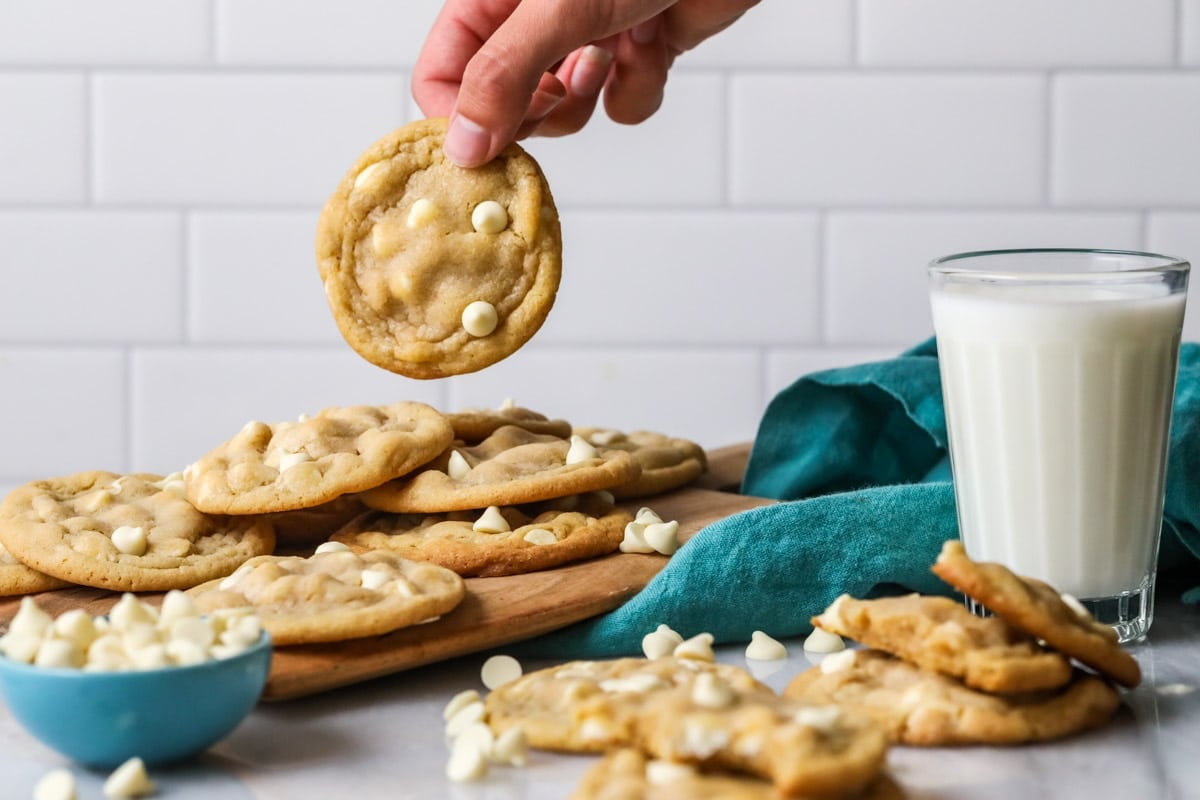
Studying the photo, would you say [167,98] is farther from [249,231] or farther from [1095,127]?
[1095,127]

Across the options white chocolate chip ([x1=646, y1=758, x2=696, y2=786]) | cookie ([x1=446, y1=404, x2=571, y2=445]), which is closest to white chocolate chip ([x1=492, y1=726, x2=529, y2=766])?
white chocolate chip ([x1=646, y1=758, x2=696, y2=786])

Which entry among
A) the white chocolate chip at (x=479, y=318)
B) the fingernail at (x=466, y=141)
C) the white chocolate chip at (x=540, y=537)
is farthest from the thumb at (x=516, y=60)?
the white chocolate chip at (x=540, y=537)

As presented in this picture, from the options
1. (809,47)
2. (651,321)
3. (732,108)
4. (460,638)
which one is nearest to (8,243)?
(651,321)

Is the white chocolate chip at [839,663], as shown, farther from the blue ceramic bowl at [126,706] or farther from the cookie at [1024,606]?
the blue ceramic bowl at [126,706]

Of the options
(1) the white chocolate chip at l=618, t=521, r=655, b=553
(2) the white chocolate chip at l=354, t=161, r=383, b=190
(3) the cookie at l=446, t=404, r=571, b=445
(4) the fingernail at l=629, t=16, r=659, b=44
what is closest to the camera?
(1) the white chocolate chip at l=618, t=521, r=655, b=553

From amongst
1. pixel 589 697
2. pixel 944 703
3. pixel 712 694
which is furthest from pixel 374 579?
pixel 944 703

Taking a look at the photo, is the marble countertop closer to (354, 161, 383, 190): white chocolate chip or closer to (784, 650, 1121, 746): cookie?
(784, 650, 1121, 746): cookie

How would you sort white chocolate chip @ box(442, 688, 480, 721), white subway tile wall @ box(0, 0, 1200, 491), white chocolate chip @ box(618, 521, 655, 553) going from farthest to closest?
white subway tile wall @ box(0, 0, 1200, 491)
white chocolate chip @ box(618, 521, 655, 553)
white chocolate chip @ box(442, 688, 480, 721)
